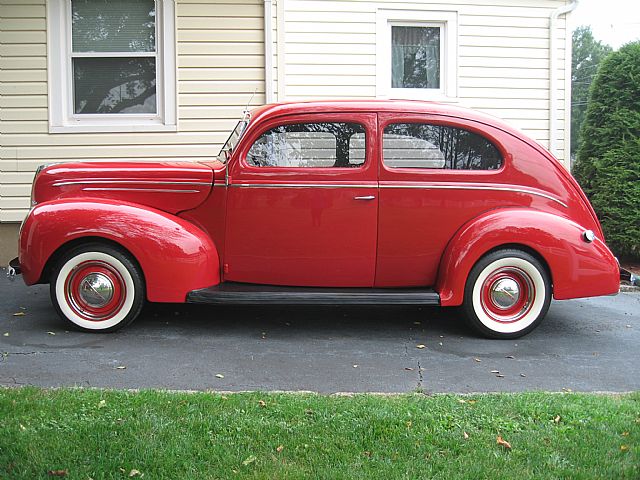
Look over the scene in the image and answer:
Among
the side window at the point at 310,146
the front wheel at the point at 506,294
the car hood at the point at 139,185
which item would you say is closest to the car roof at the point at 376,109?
the side window at the point at 310,146

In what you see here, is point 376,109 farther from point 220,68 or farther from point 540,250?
point 220,68

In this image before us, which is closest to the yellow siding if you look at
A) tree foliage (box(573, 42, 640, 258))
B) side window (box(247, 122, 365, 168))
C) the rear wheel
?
tree foliage (box(573, 42, 640, 258))

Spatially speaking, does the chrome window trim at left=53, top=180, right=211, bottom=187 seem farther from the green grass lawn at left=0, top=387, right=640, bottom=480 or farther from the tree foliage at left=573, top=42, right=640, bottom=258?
the tree foliage at left=573, top=42, right=640, bottom=258

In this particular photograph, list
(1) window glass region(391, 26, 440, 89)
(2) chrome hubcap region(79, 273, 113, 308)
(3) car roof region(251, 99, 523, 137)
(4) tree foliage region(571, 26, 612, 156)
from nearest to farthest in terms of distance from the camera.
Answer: (2) chrome hubcap region(79, 273, 113, 308) < (3) car roof region(251, 99, 523, 137) < (1) window glass region(391, 26, 440, 89) < (4) tree foliage region(571, 26, 612, 156)

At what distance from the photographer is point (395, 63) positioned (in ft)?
31.0

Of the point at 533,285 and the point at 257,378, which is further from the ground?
the point at 533,285

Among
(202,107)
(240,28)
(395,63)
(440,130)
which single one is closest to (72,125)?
(202,107)

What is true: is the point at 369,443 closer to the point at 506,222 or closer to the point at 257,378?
the point at 257,378

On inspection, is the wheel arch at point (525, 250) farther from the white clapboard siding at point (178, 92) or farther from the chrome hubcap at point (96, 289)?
the white clapboard siding at point (178, 92)

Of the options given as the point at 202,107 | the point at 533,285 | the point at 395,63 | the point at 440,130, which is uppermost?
the point at 395,63

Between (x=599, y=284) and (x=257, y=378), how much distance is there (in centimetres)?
309

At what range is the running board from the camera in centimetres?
571

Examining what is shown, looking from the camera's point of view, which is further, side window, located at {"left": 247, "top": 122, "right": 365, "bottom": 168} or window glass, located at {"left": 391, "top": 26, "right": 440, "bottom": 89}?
window glass, located at {"left": 391, "top": 26, "right": 440, "bottom": 89}

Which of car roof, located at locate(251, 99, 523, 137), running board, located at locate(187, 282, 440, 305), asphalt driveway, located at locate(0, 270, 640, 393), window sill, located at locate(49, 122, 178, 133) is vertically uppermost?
window sill, located at locate(49, 122, 178, 133)
